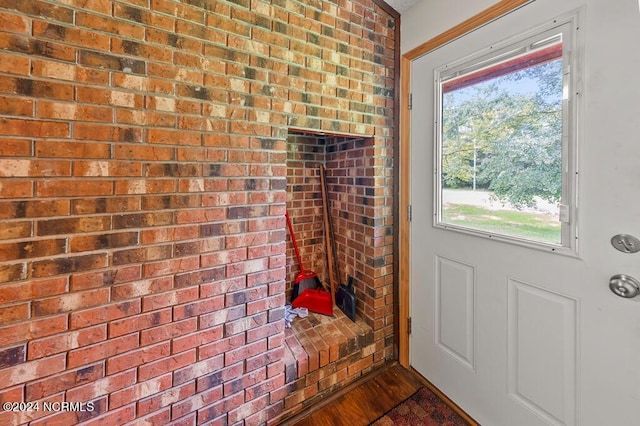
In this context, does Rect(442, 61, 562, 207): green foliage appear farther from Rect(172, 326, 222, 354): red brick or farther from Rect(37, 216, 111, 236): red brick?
Rect(37, 216, 111, 236): red brick

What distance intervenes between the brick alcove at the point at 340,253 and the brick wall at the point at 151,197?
0.25 m

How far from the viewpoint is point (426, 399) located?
5.19ft

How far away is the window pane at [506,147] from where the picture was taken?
3.66 feet

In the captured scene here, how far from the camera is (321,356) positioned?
60.9 inches

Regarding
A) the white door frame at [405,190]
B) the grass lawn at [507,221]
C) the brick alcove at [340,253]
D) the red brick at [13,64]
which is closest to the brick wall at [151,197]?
the red brick at [13,64]

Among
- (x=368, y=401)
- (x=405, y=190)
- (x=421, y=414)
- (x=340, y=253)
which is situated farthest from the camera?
(x=340, y=253)

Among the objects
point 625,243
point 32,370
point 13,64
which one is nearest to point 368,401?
point 625,243

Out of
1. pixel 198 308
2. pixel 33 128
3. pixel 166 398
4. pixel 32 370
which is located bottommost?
pixel 166 398

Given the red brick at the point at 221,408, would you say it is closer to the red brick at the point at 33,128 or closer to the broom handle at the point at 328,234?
the broom handle at the point at 328,234

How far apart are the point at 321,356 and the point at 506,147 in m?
1.46

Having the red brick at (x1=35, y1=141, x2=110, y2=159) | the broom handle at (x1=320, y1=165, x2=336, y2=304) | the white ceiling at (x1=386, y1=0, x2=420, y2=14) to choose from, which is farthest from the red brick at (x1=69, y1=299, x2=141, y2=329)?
the white ceiling at (x1=386, y1=0, x2=420, y2=14)

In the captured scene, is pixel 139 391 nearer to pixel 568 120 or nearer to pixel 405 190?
pixel 405 190

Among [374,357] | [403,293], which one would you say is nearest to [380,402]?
[374,357]

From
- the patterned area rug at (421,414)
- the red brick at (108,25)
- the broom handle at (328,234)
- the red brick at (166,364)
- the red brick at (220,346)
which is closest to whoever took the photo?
the red brick at (108,25)
